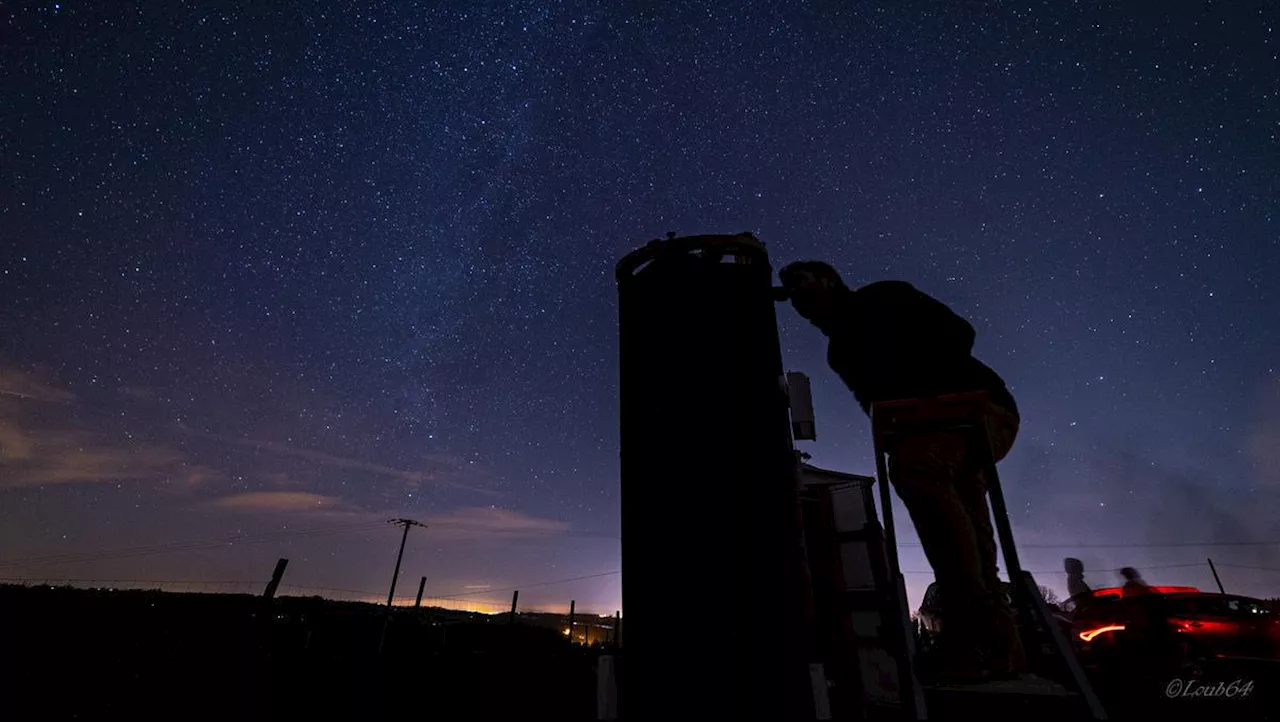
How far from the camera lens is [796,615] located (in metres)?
2.06

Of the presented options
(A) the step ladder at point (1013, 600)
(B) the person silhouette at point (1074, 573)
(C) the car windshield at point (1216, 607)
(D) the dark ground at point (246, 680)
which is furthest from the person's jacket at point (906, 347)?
(B) the person silhouette at point (1074, 573)

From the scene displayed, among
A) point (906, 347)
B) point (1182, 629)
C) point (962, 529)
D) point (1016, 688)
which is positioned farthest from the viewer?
point (1182, 629)

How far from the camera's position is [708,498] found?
2.19 metres

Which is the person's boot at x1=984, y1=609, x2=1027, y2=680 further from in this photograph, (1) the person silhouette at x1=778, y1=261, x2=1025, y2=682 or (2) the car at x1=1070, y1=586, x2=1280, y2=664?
(2) the car at x1=1070, y1=586, x2=1280, y2=664

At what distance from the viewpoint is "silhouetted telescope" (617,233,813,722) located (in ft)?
6.50

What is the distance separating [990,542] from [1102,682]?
3.73 m

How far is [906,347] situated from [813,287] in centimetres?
67

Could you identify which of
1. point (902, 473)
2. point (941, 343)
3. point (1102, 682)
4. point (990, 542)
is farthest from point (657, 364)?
point (1102, 682)

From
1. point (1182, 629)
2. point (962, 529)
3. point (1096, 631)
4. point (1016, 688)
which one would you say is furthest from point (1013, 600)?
point (1182, 629)

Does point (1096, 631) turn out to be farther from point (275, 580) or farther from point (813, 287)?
point (275, 580)

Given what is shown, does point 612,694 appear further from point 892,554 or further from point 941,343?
point 941,343

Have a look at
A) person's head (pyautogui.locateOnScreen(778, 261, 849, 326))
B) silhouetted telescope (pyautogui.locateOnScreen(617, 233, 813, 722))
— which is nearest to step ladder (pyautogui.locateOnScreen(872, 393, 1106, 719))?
person's head (pyautogui.locateOnScreen(778, 261, 849, 326))

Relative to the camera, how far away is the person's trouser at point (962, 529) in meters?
2.60

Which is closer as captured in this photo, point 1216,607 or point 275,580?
point 1216,607
